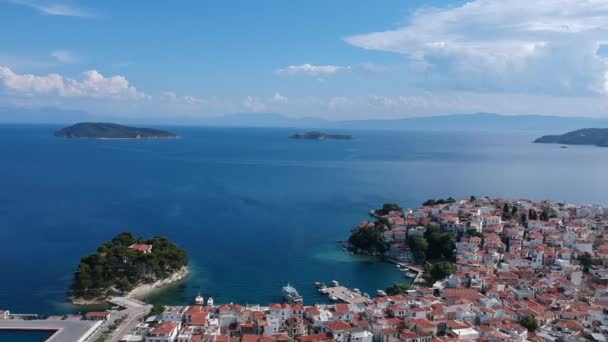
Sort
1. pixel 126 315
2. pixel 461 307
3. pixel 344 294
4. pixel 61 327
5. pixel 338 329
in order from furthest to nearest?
1. pixel 344 294
2. pixel 461 307
3. pixel 126 315
4. pixel 61 327
5. pixel 338 329

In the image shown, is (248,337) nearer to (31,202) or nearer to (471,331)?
(471,331)

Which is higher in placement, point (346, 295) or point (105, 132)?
point (105, 132)

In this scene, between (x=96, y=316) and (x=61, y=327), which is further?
(x=96, y=316)

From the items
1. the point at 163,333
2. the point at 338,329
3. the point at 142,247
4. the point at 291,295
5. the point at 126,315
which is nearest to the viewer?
the point at 163,333

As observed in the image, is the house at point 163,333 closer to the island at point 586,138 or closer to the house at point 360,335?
the house at point 360,335

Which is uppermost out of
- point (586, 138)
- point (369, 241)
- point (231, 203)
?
point (586, 138)

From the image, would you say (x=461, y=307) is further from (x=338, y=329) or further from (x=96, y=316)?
(x=96, y=316)

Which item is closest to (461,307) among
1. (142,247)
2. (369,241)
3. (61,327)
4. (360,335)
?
(360,335)

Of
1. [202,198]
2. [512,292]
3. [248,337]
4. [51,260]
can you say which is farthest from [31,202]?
[512,292]
